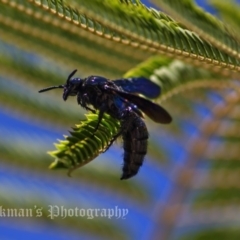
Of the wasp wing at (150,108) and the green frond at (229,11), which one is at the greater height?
the green frond at (229,11)

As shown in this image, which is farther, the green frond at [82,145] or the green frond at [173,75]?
the green frond at [173,75]

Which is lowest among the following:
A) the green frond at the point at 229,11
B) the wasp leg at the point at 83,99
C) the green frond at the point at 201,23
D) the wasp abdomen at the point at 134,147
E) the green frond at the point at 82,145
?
the green frond at the point at 82,145

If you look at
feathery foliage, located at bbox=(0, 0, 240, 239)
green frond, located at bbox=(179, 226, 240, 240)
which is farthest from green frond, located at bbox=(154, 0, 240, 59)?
green frond, located at bbox=(179, 226, 240, 240)

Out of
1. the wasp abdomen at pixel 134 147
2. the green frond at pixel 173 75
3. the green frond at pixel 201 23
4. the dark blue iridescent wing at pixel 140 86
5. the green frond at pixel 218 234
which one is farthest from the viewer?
the green frond at pixel 218 234

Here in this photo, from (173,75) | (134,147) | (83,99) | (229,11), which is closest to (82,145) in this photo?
(134,147)

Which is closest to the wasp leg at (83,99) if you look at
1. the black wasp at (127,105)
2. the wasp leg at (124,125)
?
the black wasp at (127,105)

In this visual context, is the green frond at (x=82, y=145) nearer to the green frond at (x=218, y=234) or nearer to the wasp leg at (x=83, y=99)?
the wasp leg at (x=83, y=99)
